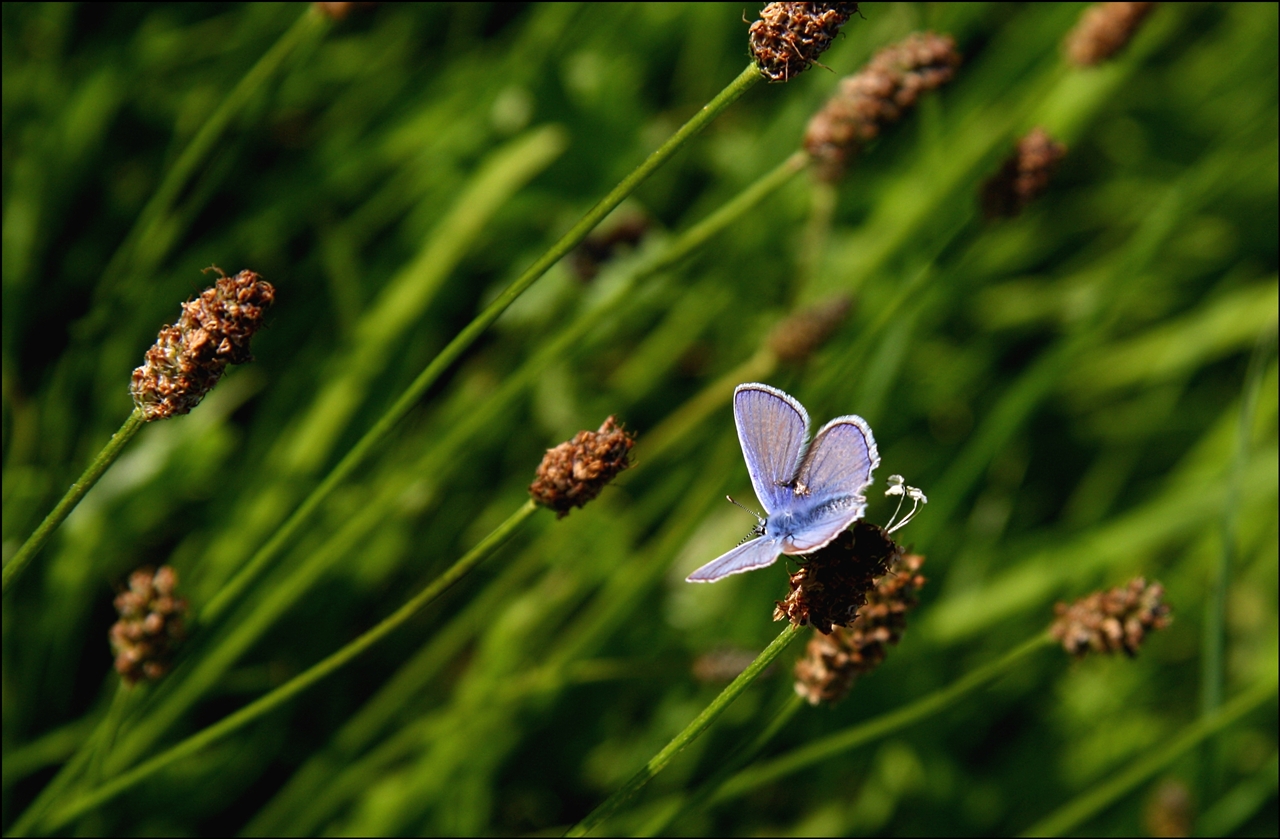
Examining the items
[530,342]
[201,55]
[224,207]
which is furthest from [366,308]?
[201,55]

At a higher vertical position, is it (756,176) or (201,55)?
(201,55)

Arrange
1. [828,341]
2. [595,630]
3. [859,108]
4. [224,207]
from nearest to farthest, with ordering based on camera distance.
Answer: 1. [859,108]
2. [595,630]
3. [828,341]
4. [224,207]

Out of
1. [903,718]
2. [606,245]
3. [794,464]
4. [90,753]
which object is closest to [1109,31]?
[606,245]

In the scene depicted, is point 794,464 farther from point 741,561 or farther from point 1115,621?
point 1115,621

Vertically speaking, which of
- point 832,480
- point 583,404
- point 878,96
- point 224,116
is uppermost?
point 224,116

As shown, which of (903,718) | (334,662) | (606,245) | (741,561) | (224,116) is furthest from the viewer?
(606,245)

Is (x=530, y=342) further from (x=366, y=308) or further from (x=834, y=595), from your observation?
(x=834, y=595)
